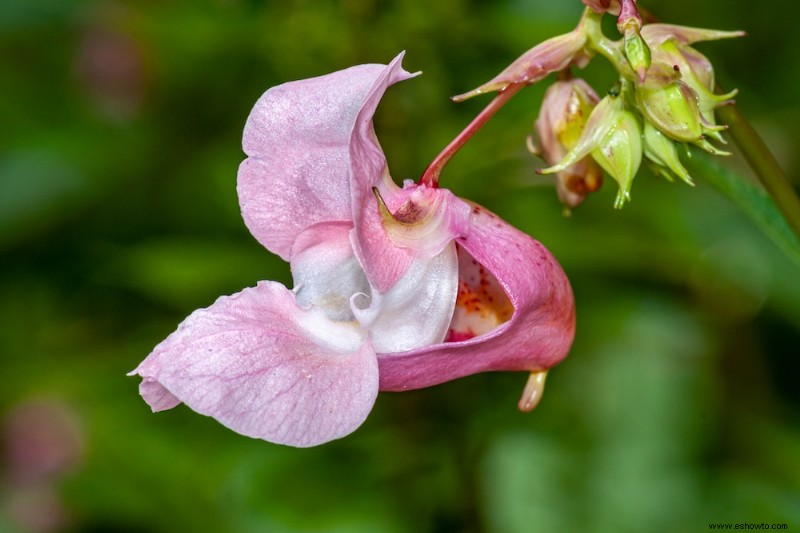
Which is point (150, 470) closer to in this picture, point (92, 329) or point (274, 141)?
point (92, 329)

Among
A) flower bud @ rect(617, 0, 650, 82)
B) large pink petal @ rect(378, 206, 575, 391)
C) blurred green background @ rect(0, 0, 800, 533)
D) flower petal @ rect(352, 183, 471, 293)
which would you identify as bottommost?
blurred green background @ rect(0, 0, 800, 533)

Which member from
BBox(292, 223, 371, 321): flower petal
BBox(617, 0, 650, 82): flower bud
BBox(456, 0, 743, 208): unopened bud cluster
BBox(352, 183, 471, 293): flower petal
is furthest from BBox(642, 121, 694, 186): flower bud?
BBox(292, 223, 371, 321): flower petal

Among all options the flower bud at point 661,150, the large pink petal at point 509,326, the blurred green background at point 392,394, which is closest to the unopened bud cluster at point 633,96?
the flower bud at point 661,150

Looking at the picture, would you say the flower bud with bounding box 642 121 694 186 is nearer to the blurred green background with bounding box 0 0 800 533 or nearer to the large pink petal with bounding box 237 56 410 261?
the large pink petal with bounding box 237 56 410 261

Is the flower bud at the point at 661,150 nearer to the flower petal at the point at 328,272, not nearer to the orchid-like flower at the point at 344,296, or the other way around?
the orchid-like flower at the point at 344,296

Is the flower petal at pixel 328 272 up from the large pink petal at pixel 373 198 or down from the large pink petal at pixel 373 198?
down

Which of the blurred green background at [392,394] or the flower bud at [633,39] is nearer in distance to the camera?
the flower bud at [633,39]
